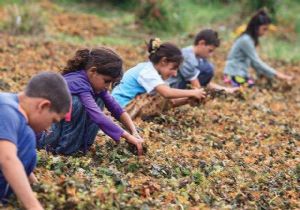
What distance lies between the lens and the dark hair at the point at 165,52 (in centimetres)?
707

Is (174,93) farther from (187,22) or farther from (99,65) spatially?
(187,22)

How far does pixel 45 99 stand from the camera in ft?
12.5

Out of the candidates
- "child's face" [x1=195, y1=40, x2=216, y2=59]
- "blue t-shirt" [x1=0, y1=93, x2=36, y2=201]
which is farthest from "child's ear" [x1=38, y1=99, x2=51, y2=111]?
"child's face" [x1=195, y1=40, x2=216, y2=59]

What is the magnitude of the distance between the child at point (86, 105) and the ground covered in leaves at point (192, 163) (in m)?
0.17

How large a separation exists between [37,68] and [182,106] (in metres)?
2.90

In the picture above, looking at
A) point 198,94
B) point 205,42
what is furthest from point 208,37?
point 198,94

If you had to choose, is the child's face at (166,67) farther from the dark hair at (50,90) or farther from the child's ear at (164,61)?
the dark hair at (50,90)

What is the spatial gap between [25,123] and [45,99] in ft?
0.63

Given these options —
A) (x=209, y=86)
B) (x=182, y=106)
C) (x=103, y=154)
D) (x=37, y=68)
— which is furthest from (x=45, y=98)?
(x=37, y=68)

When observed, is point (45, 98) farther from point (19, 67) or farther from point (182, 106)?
point (19, 67)

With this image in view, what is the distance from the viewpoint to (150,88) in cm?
721

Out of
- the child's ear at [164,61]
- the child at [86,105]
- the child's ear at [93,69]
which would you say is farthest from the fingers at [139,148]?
the child's ear at [164,61]

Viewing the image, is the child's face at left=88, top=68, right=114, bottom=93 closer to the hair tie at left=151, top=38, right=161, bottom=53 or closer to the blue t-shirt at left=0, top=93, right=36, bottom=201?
the blue t-shirt at left=0, top=93, right=36, bottom=201

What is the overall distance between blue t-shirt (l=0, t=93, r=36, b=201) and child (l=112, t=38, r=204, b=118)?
127 inches
